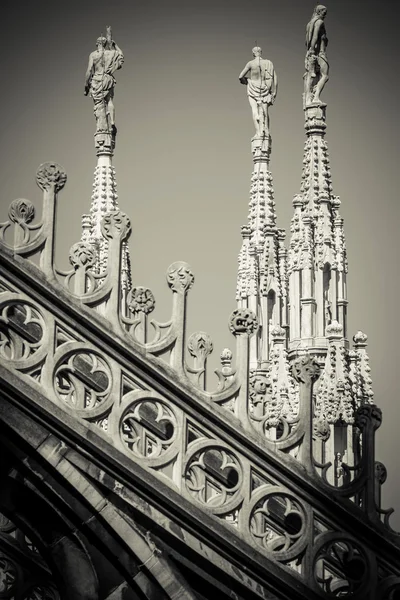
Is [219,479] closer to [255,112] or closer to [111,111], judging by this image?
[255,112]

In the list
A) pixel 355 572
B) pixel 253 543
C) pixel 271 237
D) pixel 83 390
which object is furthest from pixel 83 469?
pixel 271 237

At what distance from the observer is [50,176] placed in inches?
332

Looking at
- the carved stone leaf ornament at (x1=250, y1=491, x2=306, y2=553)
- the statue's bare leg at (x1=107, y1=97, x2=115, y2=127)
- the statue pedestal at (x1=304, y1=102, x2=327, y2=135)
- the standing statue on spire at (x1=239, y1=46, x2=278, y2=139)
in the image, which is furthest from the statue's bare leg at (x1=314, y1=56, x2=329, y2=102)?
the carved stone leaf ornament at (x1=250, y1=491, x2=306, y2=553)

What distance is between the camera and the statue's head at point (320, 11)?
26078 millimetres

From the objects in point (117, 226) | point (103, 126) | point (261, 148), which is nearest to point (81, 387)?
point (117, 226)

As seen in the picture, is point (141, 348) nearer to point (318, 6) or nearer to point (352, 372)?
point (352, 372)

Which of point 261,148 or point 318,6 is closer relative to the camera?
point 318,6

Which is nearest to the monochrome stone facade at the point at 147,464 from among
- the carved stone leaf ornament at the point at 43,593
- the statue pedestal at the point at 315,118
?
the carved stone leaf ornament at the point at 43,593

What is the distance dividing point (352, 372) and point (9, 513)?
15229 millimetres

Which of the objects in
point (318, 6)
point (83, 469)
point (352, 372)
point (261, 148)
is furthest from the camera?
point (261, 148)

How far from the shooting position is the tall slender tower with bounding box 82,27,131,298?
28039mm

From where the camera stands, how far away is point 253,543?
26.1ft

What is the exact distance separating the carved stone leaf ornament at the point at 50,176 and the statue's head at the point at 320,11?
18443mm

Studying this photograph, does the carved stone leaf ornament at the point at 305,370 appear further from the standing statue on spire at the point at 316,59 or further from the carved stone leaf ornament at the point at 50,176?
the standing statue on spire at the point at 316,59
